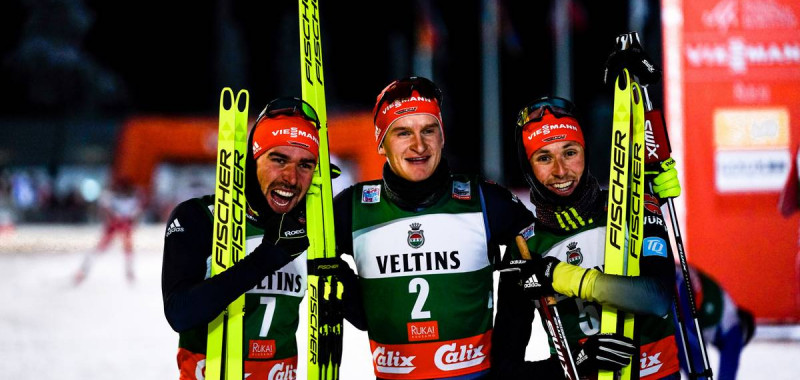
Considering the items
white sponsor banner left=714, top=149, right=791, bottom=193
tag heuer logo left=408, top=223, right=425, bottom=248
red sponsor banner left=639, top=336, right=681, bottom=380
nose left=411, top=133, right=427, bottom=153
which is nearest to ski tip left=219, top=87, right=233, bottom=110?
nose left=411, top=133, right=427, bottom=153

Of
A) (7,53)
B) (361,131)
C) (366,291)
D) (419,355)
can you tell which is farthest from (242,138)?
(7,53)

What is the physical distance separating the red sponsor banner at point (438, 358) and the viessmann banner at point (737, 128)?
529cm

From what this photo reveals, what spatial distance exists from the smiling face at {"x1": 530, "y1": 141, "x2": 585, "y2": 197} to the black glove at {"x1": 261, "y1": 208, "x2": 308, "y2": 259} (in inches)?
40.2

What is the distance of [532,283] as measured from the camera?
288cm

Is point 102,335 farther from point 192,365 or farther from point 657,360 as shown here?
point 657,360

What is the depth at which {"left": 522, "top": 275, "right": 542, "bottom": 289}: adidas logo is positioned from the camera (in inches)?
113

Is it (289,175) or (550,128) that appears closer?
(289,175)

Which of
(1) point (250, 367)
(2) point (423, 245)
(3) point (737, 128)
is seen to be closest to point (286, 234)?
(1) point (250, 367)

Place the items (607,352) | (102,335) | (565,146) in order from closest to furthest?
(607,352) → (565,146) → (102,335)

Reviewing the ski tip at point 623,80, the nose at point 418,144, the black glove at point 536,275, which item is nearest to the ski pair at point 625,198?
the ski tip at point 623,80

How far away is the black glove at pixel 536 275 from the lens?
2.86 m

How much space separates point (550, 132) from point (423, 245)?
73 centimetres

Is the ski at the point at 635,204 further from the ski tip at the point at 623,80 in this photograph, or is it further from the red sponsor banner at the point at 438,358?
the red sponsor banner at the point at 438,358

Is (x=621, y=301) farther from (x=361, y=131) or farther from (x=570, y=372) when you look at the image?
(x=361, y=131)
